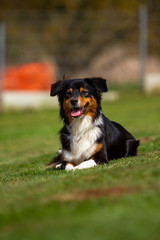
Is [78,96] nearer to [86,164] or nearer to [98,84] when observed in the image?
[98,84]

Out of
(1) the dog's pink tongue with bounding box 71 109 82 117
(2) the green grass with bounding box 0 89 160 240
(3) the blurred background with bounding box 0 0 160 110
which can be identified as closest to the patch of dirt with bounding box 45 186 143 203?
(2) the green grass with bounding box 0 89 160 240

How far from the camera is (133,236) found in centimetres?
395

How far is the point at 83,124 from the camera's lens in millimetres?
8312

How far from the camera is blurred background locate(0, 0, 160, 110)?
25.4 metres

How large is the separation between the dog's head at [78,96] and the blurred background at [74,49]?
16.2 m

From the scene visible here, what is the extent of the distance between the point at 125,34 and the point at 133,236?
2618 centimetres

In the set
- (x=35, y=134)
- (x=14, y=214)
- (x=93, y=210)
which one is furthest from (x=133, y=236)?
(x=35, y=134)

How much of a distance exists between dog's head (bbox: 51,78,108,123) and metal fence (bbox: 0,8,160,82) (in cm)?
1768

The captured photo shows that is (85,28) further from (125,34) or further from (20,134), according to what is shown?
(20,134)

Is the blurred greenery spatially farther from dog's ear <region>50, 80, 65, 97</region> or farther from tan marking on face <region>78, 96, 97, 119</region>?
tan marking on face <region>78, 96, 97, 119</region>

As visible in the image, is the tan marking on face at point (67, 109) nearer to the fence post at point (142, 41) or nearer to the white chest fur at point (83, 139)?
the white chest fur at point (83, 139)

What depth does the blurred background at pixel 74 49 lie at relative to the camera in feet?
83.4

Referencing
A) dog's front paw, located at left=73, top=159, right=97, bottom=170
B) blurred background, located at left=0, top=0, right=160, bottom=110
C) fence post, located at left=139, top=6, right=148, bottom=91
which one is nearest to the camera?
dog's front paw, located at left=73, top=159, right=97, bottom=170

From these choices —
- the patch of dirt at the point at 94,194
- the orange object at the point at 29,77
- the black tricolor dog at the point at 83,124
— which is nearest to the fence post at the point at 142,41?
the orange object at the point at 29,77
